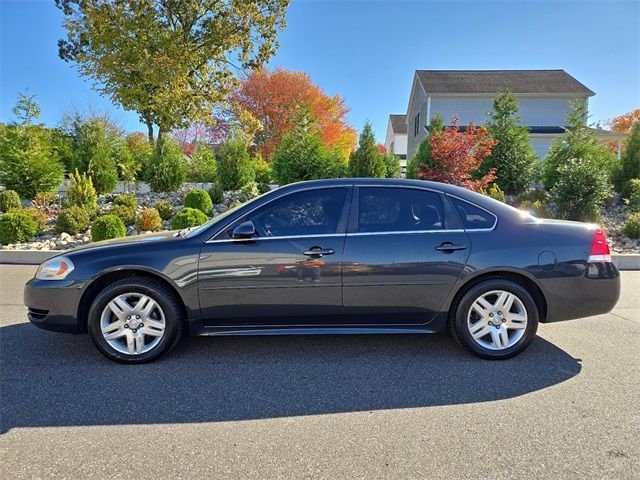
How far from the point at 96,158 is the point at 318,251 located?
11297 millimetres

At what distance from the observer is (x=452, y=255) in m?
3.50

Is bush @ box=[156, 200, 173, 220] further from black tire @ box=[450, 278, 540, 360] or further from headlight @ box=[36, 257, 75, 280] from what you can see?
black tire @ box=[450, 278, 540, 360]

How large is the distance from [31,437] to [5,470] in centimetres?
31

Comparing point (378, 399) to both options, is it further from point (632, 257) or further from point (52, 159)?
point (52, 159)

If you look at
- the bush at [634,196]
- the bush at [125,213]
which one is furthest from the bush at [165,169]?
the bush at [634,196]

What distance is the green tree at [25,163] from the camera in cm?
1130

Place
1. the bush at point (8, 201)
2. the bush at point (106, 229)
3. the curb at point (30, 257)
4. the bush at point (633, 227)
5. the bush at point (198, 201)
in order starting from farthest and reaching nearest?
the bush at point (198, 201) → the bush at point (8, 201) → the bush at point (633, 227) → the bush at point (106, 229) → the curb at point (30, 257)

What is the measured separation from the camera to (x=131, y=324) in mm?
3467

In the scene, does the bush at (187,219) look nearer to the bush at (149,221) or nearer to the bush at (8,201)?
the bush at (149,221)

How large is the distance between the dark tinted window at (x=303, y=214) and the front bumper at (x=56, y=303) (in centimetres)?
162

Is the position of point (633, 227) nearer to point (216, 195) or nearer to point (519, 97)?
point (216, 195)

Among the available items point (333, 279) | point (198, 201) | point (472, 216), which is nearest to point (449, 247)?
point (472, 216)

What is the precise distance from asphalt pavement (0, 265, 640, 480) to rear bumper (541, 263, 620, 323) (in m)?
0.45

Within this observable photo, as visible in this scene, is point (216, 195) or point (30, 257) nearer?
point (30, 257)
